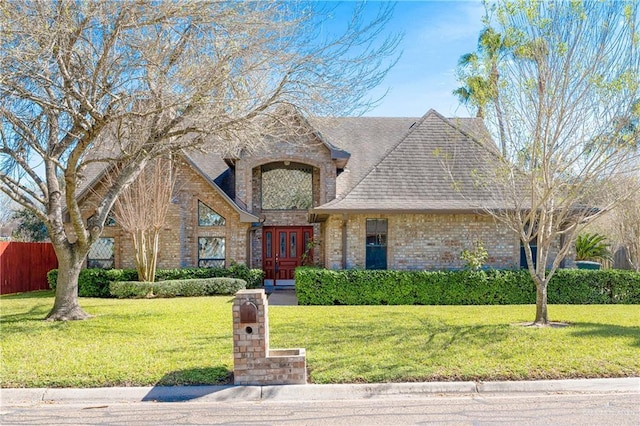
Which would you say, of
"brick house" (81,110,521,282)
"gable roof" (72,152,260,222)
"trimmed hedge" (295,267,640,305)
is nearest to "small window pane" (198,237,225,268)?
"brick house" (81,110,521,282)

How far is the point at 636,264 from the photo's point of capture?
2102 cm

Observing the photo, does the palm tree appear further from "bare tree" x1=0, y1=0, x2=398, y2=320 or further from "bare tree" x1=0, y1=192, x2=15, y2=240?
"bare tree" x1=0, y1=192, x2=15, y2=240

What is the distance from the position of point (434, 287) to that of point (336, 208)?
3.70 m

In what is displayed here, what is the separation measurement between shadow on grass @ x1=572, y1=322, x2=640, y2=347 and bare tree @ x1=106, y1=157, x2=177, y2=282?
1321cm

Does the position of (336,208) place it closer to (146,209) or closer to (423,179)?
(423,179)

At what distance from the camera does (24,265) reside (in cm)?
2128

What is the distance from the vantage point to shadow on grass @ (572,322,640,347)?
941 centimetres

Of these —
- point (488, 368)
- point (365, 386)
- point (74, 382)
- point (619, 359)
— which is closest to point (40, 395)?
point (74, 382)

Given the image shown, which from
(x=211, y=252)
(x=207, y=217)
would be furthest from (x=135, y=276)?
(x=207, y=217)

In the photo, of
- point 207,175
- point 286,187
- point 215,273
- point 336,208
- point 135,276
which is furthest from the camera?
point 286,187

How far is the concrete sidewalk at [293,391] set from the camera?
6566 mm

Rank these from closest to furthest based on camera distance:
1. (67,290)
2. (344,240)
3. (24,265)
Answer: (67,290), (344,240), (24,265)

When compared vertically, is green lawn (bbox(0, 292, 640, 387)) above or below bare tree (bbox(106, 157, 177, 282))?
below

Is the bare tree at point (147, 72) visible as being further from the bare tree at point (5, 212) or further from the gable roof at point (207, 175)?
the bare tree at point (5, 212)
